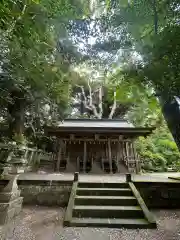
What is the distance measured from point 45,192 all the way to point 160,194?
12.7 feet

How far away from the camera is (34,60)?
525 cm

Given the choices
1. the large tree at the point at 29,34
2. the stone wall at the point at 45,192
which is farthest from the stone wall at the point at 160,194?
the large tree at the point at 29,34

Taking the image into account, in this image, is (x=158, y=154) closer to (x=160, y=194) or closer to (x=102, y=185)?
(x=160, y=194)

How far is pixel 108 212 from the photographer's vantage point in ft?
14.3

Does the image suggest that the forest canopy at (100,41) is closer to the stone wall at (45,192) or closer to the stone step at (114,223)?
the stone step at (114,223)

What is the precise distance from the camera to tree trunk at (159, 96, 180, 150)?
3.43 m

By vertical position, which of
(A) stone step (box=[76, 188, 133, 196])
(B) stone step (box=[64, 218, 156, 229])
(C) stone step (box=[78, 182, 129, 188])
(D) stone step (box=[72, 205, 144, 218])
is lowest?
(B) stone step (box=[64, 218, 156, 229])

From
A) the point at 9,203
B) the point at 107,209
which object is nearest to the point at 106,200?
the point at 107,209

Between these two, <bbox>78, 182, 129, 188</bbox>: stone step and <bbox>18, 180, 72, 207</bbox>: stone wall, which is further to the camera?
<bbox>78, 182, 129, 188</bbox>: stone step

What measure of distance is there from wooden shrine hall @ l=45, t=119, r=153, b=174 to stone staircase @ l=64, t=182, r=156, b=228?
4.54 m

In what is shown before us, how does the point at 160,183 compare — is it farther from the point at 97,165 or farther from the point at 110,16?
the point at 110,16

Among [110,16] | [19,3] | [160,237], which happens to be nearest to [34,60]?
[19,3]

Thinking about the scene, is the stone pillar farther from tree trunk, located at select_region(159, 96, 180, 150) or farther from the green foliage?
the green foliage

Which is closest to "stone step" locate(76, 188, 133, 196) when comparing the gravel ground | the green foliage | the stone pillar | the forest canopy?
the gravel ground
